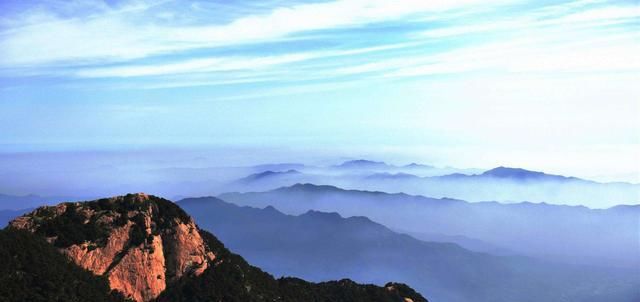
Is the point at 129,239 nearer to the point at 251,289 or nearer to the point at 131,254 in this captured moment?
the point at 131,254

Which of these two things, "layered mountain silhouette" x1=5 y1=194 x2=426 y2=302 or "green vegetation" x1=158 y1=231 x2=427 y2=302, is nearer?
"layered mountain silhouette" x1=5 y1=194 x2=426 y2=302

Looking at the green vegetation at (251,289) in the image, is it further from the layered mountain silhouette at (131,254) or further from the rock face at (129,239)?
the rock face at (129,239)

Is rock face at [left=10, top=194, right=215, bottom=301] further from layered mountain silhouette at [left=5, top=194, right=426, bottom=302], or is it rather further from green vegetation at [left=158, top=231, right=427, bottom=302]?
green vegetation at [left=158, top=231, right=427, bottom=302]

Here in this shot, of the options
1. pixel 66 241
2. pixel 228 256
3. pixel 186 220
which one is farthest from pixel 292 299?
pixel 66 241

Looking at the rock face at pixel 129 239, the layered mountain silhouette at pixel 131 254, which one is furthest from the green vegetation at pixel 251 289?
the rock face at pixel 129 239

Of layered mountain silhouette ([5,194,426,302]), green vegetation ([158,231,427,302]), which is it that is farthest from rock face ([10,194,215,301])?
green vegetation ([158,231,427,302])

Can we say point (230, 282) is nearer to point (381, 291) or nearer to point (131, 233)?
point (131, 233)

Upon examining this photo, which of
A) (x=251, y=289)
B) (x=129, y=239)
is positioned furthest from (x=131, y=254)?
(x=251, y=289)

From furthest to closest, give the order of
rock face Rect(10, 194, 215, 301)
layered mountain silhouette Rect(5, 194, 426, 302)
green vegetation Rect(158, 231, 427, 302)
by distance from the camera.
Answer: green vegetation Rect(158, 231, 427, 302), rock face Rect(10, 194, 215, 301), layered mountain silhouette Rect(5, 194, 426, 302)
